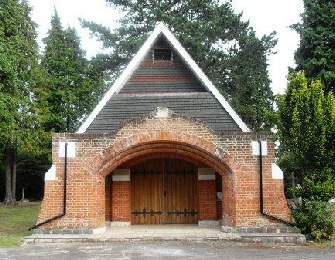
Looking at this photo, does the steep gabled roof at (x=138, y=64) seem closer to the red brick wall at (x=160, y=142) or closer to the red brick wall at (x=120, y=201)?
the red brick wall at (x=160, y=142)

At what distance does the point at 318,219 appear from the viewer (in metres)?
12.1

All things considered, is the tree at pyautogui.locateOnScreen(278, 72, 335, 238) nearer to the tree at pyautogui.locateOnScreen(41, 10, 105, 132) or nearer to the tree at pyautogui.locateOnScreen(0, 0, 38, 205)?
the tree at pyautogui.locateOnScreen(0, 0, 38, 205)

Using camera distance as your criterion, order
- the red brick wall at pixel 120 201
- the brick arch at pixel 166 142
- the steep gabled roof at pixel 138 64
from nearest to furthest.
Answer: the brick arch at pixel 166 142 < the steep gabled roof at pixel 138 64 < the red brick wall at pixel 120 201

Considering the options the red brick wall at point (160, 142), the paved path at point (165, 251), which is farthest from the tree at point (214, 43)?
the paved path at point (165, 251)

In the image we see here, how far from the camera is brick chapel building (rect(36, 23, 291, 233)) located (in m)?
12.8

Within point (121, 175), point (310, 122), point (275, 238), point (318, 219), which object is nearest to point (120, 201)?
point (121, 175)

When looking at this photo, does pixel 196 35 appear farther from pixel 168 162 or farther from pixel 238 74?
pixel 168 162

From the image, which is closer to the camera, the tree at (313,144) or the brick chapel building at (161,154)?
the tree at (313,144)

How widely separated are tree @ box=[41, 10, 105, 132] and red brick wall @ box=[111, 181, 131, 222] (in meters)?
15.3

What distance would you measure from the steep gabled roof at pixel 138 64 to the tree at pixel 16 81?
25.8ft

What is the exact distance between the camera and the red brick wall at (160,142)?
12.8m

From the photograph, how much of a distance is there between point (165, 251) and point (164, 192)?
5512mm

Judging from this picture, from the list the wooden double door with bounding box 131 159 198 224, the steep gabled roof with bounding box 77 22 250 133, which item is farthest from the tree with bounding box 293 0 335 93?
the wooden double door with bounding box 131 159 198 224

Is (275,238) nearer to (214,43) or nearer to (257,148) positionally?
(257,148)
